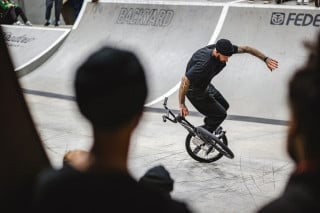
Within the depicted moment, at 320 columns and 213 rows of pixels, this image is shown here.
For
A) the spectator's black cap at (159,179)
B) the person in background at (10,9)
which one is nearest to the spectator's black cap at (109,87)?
the spectator's black cap at (159,179)

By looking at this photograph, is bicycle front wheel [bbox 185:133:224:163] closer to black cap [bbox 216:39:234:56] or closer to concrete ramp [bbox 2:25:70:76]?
black cap [bbox 216:39:234:56]

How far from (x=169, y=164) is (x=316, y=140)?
5312 mm

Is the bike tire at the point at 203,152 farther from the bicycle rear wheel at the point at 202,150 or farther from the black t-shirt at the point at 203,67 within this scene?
the black t-shirt at the point at 203,67

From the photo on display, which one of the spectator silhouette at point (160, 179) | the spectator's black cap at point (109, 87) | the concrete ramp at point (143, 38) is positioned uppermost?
the spectator's black cap at point (109, 87)

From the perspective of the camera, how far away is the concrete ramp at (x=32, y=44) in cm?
1344

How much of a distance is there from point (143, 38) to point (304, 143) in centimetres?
1108

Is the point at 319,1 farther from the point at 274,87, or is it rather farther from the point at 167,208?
the point at 167,208

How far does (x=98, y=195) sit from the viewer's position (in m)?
1.32

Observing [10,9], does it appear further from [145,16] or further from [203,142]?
[203,142]

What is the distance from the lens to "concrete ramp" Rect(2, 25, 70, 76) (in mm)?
13438

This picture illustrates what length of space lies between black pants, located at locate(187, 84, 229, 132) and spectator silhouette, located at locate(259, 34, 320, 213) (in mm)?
4960

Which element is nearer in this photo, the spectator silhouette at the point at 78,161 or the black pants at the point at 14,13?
the spectator silhouette at the point at 78,161

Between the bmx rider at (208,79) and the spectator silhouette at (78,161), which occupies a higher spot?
the spectator silhouette at (78,161)

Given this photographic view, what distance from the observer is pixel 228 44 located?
597cm
